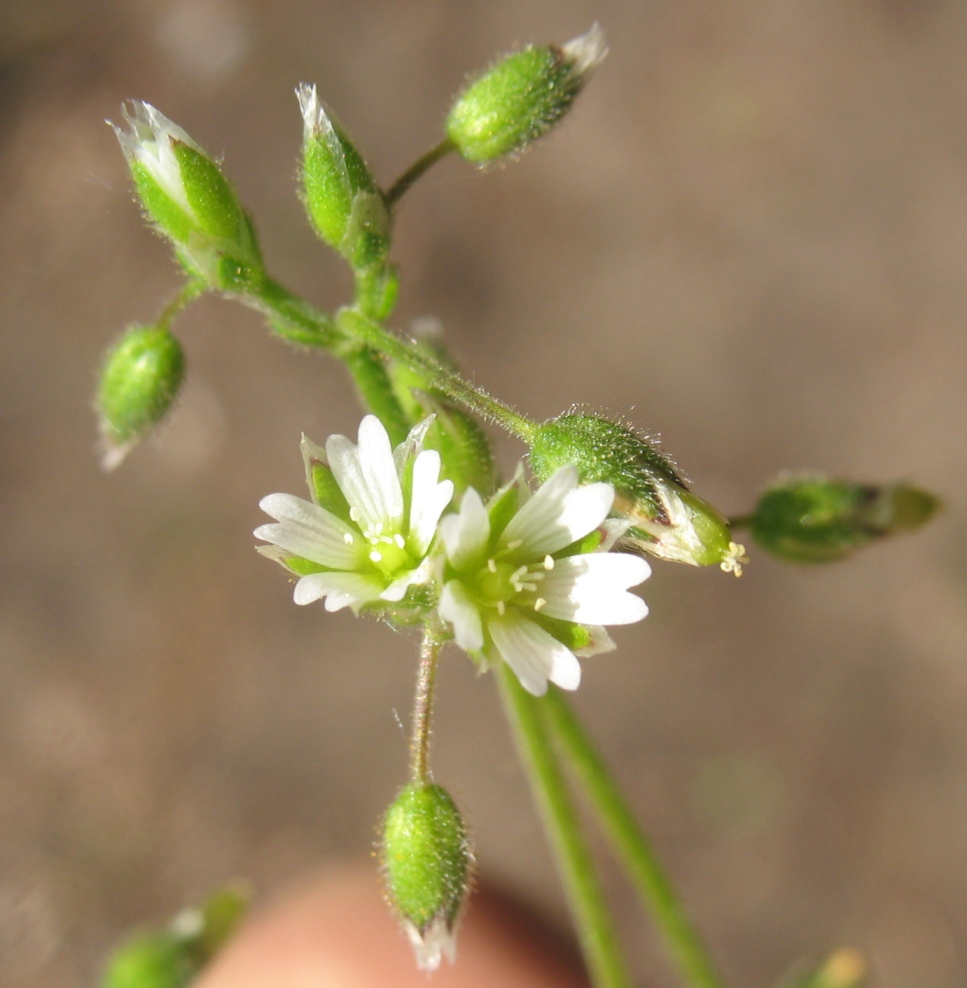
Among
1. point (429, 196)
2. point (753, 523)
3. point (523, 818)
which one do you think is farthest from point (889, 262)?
point (753, 523)

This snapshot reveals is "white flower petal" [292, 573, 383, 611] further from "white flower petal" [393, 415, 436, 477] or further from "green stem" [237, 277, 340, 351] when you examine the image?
"green stem" [237, 277, 340, 351]

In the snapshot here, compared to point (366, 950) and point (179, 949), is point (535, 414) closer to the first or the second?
point (366, 950)

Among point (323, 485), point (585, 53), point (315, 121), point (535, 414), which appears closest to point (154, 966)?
point (323, 485)

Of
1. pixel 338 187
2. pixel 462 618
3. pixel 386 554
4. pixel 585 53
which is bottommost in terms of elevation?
pixel 462 618

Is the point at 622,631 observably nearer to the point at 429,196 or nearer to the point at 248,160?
the point at 429,196

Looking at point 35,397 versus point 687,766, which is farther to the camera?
point 35,397

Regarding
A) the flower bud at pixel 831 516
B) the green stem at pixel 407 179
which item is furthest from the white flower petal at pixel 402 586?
the flower bud at pixel 831 516
